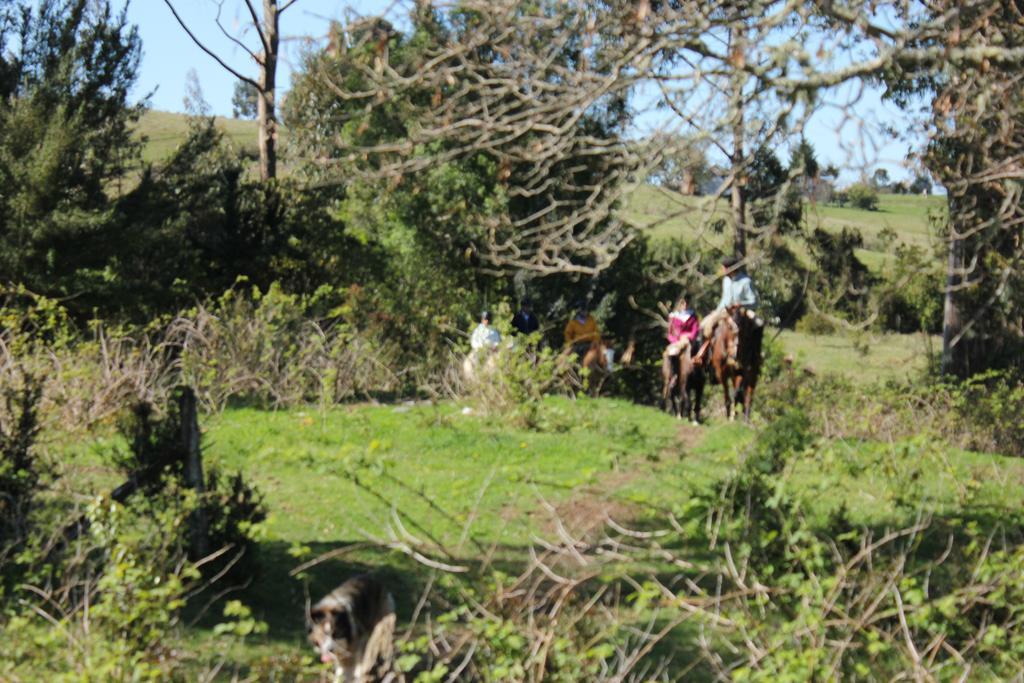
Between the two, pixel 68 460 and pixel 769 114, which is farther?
pixel 68 460

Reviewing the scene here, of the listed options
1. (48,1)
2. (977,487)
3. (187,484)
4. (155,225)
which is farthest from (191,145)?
(977,487)

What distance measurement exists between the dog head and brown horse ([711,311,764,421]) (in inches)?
446

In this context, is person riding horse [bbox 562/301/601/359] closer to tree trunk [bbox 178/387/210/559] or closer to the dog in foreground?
tree trunk [bbox 178/387/210/559]

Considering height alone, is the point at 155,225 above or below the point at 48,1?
below

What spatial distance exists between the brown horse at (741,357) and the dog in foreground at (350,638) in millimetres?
11186

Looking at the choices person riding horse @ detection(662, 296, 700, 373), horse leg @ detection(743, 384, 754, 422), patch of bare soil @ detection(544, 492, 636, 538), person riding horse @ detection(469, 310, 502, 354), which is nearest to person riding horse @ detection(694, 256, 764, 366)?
horse leg @ detection(743, 384, 754, 422)

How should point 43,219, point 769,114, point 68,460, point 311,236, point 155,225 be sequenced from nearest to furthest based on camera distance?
point 769,114 < point 68,460 < point 43,219 < point 155,225 < point 311,236

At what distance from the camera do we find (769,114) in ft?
26.1

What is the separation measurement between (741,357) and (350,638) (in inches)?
455

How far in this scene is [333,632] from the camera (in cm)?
679

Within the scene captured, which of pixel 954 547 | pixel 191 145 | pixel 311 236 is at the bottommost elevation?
pixel 954 547

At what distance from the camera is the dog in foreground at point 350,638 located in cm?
677

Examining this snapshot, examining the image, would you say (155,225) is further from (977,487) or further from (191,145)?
(977,487)

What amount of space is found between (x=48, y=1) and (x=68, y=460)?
37.9 ft
